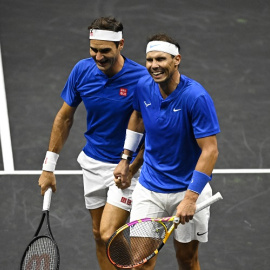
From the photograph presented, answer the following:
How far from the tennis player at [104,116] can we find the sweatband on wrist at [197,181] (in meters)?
0.91

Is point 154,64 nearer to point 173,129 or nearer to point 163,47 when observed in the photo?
point 163,47

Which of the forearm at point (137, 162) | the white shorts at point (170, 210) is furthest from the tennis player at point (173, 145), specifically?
the forearm at point (137, 162)

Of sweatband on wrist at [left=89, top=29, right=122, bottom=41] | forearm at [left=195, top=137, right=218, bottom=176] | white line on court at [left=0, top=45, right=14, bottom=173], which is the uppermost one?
sweatband on wrist at [left=89, top=29, right=122, bottom=41]

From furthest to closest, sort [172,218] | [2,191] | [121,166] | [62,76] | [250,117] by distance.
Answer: [62,76], [250,117], [2,191], [121,166], [172,218]

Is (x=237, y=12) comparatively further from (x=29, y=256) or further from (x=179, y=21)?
(x=29, y=256)

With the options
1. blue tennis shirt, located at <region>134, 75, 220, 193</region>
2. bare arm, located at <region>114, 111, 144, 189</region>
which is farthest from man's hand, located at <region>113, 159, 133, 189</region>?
blue tennis shirt, located at <region>134, 75, 220, 193</region>

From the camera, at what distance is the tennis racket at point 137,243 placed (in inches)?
292

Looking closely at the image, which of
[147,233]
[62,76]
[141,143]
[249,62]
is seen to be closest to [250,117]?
[249,62]

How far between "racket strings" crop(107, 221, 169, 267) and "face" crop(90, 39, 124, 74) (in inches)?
56.5

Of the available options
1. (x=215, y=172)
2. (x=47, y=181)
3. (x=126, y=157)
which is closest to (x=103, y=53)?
(x=126, y=157)

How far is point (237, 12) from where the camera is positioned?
13.6 metres

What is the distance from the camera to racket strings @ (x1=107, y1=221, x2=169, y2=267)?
745 centimetres

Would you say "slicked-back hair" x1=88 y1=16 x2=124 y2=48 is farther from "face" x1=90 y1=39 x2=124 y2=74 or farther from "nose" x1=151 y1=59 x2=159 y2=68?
"nose" x1=151 y1=59 x2=159 y2=68

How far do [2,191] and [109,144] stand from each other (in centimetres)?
219
